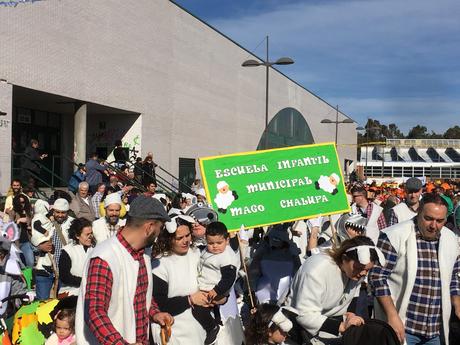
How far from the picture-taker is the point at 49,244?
7.18m

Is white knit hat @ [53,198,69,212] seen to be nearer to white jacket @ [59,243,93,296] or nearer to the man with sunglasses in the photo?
white jacket @ [59,243,93,296]

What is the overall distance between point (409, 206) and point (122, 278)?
5.36m

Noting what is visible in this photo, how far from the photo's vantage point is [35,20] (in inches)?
696

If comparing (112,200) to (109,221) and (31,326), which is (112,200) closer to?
(109,221)

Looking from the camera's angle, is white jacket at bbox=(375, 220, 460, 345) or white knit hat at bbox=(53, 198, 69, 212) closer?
white jacket at bbox=(375, 220, 460, 345)

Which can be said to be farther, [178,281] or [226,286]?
[226,286]

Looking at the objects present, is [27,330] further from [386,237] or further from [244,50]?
[244,50]

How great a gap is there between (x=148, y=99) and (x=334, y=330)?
71.8ft

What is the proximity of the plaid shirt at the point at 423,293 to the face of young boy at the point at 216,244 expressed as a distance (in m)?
1.28

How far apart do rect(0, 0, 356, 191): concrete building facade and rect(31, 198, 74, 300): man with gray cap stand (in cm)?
970

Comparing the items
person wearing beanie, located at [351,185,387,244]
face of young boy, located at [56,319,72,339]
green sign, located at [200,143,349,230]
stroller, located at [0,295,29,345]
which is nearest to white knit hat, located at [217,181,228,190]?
green sign, located at [200,143,349,230]

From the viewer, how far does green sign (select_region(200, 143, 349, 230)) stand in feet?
21.9

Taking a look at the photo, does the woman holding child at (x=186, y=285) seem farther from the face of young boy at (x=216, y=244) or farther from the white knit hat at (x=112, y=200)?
the white knit hat at (x=112, y=200)

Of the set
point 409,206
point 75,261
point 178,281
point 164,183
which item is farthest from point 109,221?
point 164,183
